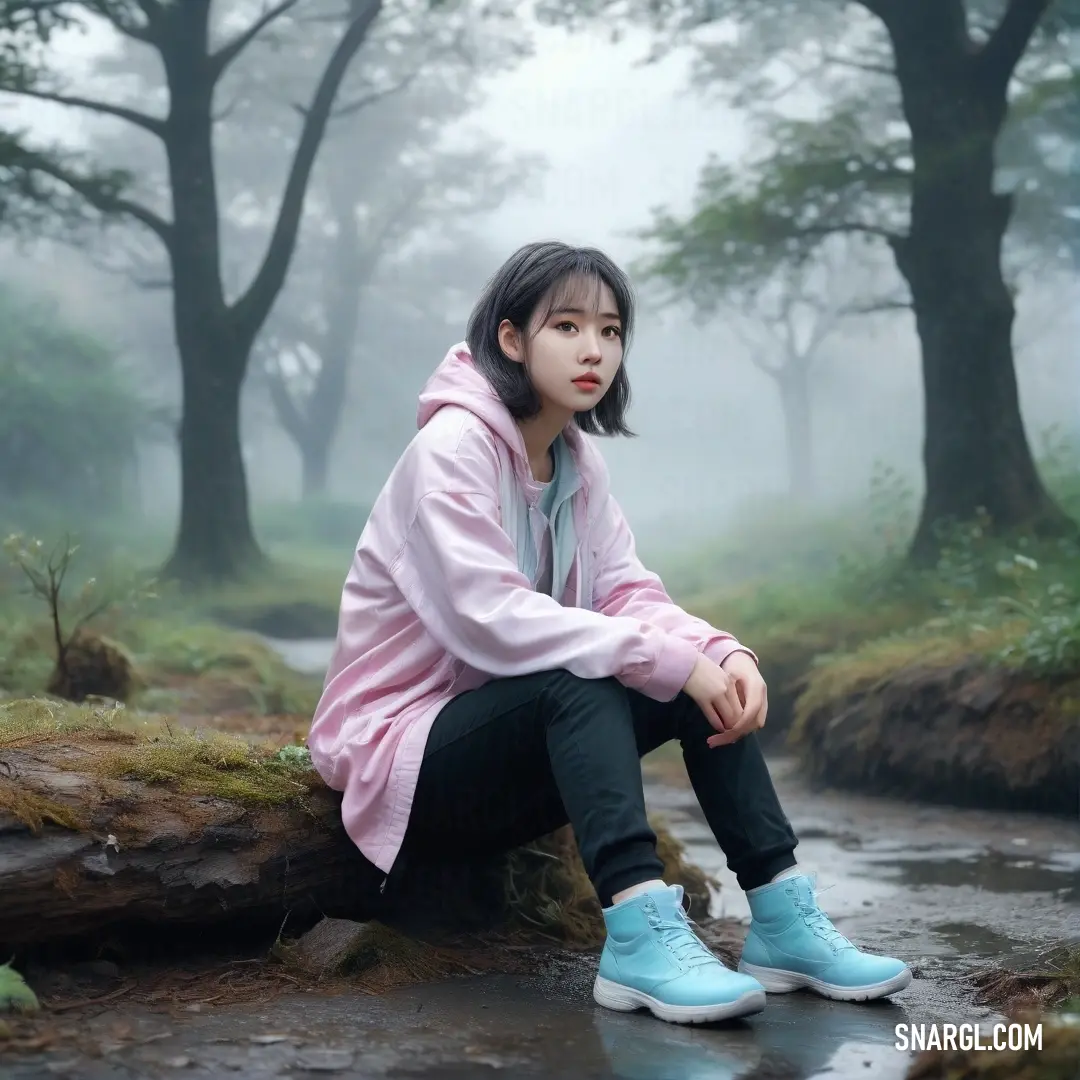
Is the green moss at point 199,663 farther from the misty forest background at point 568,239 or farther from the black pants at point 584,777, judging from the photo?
the black pants at point 584,777

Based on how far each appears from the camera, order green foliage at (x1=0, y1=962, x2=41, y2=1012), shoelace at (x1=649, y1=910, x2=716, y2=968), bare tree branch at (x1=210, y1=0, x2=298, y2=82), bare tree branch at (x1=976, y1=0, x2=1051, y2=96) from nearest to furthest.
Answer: green foliage at (x1=0, y1=962, x2=41, y2=1012) → shoelace at (x1=649, y1=910, x2=716, y2=968) → bare tree branch at (x1=976, y1=0, x2=1051, y2=96) → bare tree branch at (x1=210, y1=0, x2=298, y2=82)

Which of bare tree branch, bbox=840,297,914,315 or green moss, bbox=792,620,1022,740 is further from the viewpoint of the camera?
bare tree branch, bbox=840,297,914,315

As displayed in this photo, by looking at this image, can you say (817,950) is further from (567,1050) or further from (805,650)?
(805,650)

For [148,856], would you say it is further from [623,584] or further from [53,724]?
[623,584]

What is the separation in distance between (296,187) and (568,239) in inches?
49.5

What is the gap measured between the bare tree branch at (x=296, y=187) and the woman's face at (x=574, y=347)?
3943 mm

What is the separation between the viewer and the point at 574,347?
2211 millimetres

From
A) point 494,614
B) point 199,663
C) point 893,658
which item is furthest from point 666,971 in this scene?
point 199,663

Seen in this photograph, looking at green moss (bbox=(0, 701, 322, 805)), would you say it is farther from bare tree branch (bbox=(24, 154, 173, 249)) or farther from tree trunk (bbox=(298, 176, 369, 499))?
bare tree branch (bbox=(24, 154, 173, 249))

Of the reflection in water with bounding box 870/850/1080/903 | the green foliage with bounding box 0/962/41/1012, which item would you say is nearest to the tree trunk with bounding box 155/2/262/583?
the reflection in water with bounding box 870/850/1080/903

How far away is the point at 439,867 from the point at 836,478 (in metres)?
3.95

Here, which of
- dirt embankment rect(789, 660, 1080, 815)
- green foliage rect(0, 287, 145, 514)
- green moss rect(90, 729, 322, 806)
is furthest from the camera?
green foliage rect(0, 287, 145, 514)

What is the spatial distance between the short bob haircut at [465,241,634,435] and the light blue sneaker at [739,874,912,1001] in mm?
885

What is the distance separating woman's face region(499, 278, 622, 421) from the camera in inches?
87.1
